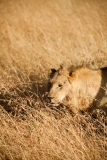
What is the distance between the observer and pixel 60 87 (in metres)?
4.55

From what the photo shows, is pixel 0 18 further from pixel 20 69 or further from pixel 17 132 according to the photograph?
pixel 17 132

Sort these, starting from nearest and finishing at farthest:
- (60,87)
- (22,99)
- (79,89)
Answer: (60,87)
(79,89)
(22,99)

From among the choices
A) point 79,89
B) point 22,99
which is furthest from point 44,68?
point 79,89

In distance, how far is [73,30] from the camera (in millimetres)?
9031

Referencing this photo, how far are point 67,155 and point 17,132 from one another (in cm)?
97

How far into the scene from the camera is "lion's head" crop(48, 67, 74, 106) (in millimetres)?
4531

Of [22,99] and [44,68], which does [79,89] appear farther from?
[44,68]

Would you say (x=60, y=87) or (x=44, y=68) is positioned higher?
(x=44, y=68)

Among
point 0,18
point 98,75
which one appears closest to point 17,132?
point 98,75

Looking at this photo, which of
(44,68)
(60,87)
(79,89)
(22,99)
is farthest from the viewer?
(44,68)

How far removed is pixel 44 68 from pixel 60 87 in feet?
8.03

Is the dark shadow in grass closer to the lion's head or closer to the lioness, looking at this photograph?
the lion's head

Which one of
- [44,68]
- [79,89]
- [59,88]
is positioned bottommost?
[79,89]

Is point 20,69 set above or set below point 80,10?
below
